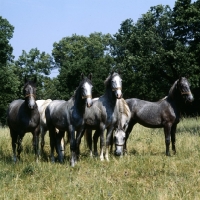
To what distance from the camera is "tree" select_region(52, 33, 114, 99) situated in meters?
41.1

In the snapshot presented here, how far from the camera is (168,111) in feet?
34.6

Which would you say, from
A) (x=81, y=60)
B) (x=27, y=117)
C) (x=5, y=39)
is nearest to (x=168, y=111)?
(x=27, y=117)

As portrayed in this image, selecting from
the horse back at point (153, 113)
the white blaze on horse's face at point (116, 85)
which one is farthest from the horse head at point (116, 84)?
the horse back at point (153, 113)

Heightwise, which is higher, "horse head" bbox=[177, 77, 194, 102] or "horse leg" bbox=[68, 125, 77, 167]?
"horse head" bbox=[177, 77, 194, 102]

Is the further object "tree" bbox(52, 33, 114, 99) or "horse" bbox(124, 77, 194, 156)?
"tree" bbox(52, 33, 114, 99)

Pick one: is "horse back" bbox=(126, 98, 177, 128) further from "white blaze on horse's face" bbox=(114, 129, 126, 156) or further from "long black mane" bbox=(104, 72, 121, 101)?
"long black mane" bbox=(104, 72, 121, 101)

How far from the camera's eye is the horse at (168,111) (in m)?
10.3

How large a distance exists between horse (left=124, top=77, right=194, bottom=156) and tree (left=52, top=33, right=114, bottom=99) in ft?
92.7

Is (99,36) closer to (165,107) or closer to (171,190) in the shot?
(165,107)

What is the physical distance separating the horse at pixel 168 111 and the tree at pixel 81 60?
1113 inches

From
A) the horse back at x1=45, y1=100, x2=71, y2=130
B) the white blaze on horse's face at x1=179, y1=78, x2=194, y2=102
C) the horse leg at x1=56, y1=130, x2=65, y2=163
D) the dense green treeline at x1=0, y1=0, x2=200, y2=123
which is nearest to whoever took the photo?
the horse back at x1=45, y1=100, x2=71, y2=130

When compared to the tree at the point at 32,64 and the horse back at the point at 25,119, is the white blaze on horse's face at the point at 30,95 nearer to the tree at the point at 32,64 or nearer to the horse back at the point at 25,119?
the horse back at the point at 25,119

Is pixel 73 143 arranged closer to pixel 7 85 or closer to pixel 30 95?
pixel 30 95

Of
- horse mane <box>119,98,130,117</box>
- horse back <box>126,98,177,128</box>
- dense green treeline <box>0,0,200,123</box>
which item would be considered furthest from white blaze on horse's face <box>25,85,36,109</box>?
dense green treeline <box>0,0,200,123</box>
